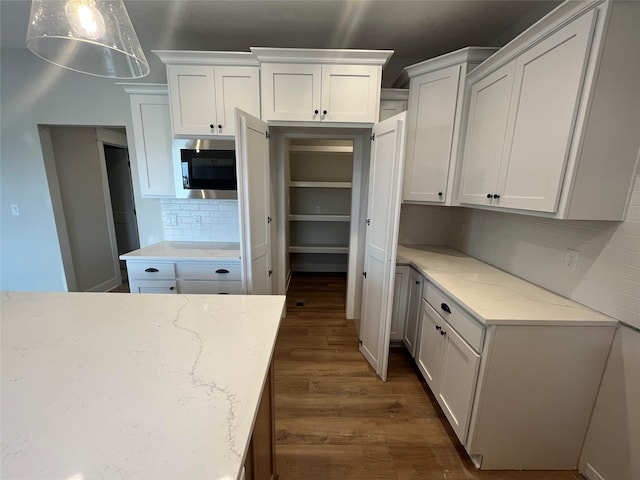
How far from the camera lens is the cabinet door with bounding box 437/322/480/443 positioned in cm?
137

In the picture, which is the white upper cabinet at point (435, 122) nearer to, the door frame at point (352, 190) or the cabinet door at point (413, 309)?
the door frame at point (352, 190)

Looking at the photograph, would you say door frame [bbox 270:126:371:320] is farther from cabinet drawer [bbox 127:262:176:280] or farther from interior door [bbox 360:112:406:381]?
cabinet drawer [bbox 127:262:176:280]

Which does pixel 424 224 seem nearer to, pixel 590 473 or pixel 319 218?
pixel 319 218

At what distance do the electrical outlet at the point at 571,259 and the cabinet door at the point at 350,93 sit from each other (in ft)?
5.06

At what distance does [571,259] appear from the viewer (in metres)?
1.45

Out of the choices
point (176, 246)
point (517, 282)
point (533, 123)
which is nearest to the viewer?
point (533, 123)

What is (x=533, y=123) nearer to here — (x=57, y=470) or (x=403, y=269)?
(x=403, y=269)

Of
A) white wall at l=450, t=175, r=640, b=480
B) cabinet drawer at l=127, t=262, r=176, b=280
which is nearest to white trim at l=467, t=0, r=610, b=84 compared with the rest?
white wall at l=450, t=175, r=640, b=480

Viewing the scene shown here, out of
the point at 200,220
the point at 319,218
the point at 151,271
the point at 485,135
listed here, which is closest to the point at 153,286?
the point at 151,271

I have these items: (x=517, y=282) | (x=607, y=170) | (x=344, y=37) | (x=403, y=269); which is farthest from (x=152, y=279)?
(x=607, y=170)

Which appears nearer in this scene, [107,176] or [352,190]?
[352,190]

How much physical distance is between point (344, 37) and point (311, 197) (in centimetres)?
241

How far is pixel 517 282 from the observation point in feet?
5.61

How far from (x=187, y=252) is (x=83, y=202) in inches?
82.9
